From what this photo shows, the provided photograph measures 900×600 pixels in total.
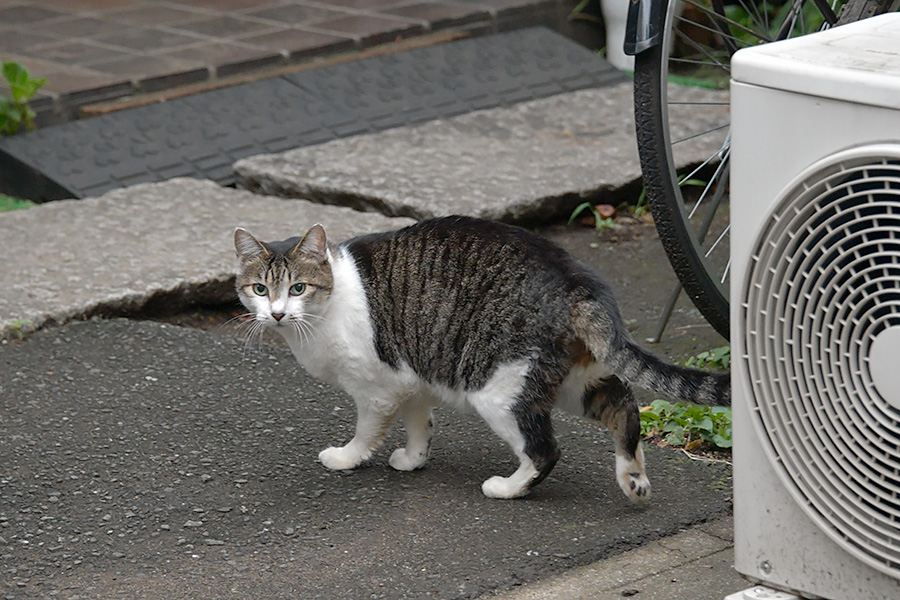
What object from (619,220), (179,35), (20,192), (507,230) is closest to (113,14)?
(179,35)

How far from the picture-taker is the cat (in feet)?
8.46

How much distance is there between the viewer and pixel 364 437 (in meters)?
2.86

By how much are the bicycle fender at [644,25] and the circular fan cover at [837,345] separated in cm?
125

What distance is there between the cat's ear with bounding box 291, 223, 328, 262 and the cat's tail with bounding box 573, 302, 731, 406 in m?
0.63

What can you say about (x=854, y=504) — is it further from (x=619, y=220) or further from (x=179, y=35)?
(x=179, y=35)

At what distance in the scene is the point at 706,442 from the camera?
302 cm

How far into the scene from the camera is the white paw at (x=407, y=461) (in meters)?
2.89

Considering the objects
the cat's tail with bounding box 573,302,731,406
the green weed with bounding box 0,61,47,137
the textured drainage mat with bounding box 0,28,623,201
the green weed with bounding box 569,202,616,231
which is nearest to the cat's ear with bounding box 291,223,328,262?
the cat's tail with bounding box 573,302,731,406

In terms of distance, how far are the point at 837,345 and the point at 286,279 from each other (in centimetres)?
141

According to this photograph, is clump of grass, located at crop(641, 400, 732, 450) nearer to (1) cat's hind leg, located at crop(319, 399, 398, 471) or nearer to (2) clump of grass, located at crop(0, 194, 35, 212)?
(1) cat's hind leg, located at crop(319, 399, 398, 471)

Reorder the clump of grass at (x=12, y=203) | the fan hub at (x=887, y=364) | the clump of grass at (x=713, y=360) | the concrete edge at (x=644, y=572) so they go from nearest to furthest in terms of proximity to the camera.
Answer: the fan hub at (x=887, y=364) < the concrete edge at (x=644, y=572) < the clump of grass at (x=713, y=360) < the clump of grass at (x=12, y=203)

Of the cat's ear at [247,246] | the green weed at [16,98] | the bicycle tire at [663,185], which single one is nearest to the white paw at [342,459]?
the cat's ear at [247,246]

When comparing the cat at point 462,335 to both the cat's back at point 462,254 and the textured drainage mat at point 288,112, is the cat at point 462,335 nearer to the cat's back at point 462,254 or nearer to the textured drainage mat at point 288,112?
the cat's back at point 462,254

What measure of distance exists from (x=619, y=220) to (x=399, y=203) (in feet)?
2.97
